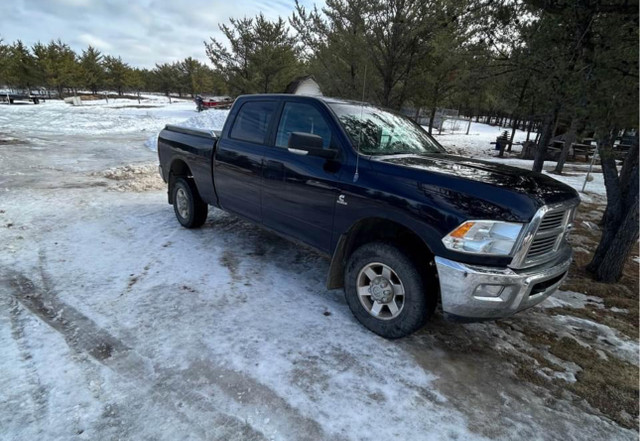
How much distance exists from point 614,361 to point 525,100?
6034 mm

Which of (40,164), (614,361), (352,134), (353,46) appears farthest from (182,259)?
(353,46)

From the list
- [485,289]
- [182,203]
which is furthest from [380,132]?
[182,203]

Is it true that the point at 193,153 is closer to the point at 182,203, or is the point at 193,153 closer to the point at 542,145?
the point at 182,203

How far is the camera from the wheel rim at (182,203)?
5.36 meters

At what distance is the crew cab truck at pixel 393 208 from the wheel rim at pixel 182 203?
117 centimetres

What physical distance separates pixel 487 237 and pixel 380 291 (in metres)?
1.00

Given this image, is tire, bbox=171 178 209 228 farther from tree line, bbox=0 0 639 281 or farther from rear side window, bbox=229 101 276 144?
tree line, bbox=0 0 639 281

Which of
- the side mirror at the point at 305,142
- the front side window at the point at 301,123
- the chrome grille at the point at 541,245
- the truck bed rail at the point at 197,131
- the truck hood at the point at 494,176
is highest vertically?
the front side window at the point at 301,123

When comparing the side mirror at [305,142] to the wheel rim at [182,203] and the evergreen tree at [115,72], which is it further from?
the evergreen tree at [115,72]

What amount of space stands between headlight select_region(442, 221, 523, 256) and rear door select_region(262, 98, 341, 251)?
116 centimetres

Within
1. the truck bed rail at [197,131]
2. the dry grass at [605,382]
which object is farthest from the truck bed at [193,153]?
the dry grass at [605,382]

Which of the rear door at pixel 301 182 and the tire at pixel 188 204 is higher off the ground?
the rear door at pixel 301 182

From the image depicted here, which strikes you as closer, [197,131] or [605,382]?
[605,382]

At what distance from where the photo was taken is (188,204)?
209 inches
